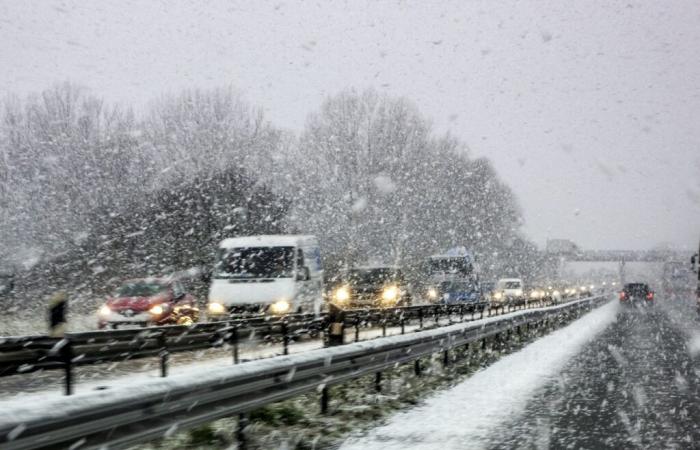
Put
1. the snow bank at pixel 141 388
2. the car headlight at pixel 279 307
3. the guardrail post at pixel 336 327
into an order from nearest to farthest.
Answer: the snow bank at pixel 141 388, the guardrail post at pixel 336 327, the car headlight at pixel 279 307

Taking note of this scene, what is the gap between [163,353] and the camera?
13.5 metres

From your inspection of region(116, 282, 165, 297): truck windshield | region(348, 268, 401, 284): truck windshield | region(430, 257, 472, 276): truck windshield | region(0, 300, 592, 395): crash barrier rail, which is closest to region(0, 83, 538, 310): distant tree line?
region(430, 257, 472, 276): truck windshield

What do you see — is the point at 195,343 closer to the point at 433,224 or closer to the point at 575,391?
the point at 575,391

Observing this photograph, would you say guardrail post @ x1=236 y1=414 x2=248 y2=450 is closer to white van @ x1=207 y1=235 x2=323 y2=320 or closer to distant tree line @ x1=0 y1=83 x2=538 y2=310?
white van @ x1=207 y1=235 x2=323 y2=320

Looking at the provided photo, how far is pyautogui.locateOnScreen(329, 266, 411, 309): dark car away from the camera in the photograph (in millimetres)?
32156

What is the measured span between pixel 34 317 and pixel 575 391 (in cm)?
2399

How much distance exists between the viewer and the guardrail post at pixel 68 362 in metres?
10.8

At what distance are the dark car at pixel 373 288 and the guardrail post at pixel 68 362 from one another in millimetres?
20474

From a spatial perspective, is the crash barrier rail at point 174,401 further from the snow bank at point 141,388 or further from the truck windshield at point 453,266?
the truck windshield at point 453,266

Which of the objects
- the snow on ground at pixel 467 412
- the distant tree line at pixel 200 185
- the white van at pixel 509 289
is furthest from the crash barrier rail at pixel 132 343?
the white van at pixel 509 289

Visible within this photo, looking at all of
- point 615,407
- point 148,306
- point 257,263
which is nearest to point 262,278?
point 257,263

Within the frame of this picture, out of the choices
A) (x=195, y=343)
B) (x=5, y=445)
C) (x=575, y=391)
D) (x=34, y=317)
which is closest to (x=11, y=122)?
(x=34, y=317)

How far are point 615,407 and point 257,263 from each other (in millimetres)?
12547

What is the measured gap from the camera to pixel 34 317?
3077cm
